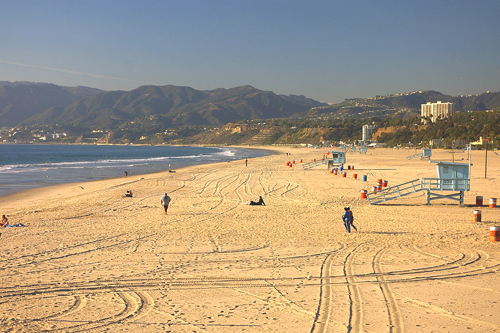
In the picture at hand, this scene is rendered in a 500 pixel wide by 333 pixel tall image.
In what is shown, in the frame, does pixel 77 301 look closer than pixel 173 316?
No

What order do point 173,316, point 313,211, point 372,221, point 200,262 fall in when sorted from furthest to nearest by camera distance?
1. point 313,211
2. point 372,221
3. point 200,262
4. point 173,316

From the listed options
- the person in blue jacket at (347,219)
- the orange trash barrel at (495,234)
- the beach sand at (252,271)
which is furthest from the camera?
the person in blue jacket at (347,219)

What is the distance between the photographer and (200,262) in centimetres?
998

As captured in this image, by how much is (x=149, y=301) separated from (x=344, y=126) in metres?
162

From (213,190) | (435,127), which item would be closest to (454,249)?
(213,190)

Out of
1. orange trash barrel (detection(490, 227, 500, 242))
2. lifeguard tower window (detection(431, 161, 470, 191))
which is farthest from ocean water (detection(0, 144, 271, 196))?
orange trash barrel (detection(490, 227, 500, 242))

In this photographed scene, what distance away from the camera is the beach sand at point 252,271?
6.51 meters

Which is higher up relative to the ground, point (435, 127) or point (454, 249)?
point (435, 127)

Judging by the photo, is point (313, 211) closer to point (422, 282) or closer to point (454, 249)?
point (454, 249)

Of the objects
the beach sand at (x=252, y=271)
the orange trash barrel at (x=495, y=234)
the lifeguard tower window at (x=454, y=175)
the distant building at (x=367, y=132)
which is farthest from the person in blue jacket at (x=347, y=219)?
the distant building at (x=367, y=132)

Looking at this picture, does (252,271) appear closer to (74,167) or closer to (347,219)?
(347,219)

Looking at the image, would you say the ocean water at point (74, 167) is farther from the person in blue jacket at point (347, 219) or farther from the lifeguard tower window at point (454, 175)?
the lifeguard tower window at point (454, 175)

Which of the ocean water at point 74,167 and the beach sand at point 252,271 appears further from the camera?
the ocean water at point 74,167

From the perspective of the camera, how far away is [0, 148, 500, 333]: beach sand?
21.4 feet
